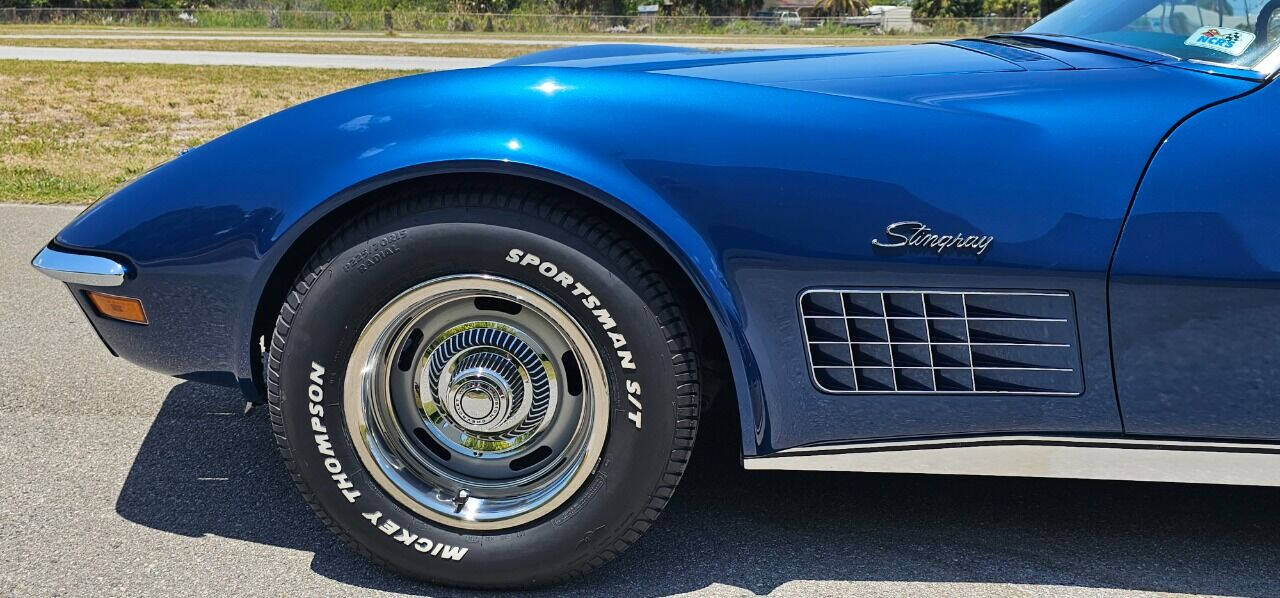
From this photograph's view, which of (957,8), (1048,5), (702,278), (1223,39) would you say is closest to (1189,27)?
(1223,39)

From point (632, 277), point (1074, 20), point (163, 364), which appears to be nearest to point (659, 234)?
point (632, 277)

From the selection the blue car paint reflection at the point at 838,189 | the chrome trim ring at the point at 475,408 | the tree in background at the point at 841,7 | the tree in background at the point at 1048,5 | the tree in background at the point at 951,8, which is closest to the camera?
the blue car paint reflection at the point at 838,189

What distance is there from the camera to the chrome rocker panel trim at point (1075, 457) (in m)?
2.03

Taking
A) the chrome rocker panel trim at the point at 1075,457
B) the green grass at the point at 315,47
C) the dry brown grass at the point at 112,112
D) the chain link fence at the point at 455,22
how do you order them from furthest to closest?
1. the chain link fence at the point at 455,22
2. the green grass at the point at 315,47
3. the dry brown grass at the point at 112,112
4. the chrome rocker panel trim at the point at 1075,457

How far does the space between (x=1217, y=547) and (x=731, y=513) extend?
1037 millimetres

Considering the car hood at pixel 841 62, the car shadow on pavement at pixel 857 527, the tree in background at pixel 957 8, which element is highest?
the tree in background at pixel 957 8

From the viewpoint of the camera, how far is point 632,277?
80.2 inches

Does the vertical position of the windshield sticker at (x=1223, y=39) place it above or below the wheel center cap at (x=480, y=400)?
above

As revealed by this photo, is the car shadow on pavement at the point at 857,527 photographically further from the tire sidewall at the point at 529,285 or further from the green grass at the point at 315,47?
the green grass at the point at 315,47

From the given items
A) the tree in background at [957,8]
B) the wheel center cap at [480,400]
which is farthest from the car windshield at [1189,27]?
the tree in background at [957,8]

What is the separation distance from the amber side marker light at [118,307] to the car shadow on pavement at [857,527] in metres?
0.50

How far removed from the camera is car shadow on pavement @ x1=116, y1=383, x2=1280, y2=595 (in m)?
2.29

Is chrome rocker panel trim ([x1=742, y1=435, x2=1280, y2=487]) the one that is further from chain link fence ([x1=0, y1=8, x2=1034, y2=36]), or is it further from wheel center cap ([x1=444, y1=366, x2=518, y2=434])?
chain link fence ([x1=0, y1=8, x2=1034, y2=36])

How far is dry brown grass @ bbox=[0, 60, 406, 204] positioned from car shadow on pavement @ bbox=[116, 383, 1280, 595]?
4575 millimetres
